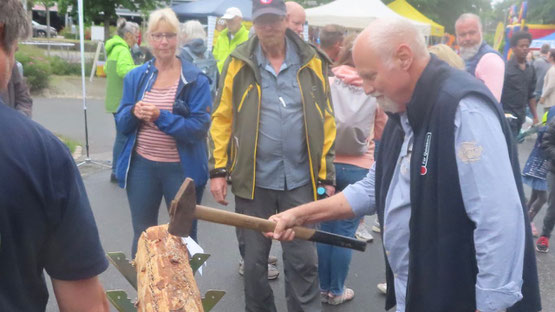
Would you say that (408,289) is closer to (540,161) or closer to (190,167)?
(190,167)

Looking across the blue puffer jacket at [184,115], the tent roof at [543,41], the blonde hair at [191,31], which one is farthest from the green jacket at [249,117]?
the tent roof at [543,41]

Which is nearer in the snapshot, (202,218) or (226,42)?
(202,218)

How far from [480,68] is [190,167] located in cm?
313

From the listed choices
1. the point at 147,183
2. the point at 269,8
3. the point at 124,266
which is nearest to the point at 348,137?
the point at 269,8

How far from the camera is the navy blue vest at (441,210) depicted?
1.95m

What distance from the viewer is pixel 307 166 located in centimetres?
354

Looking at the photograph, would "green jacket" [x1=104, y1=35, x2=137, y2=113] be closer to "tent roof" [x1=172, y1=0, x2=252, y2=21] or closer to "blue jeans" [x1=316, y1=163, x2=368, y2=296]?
"blue jeans" [x1=316, y1=163, x2=368, y2=296]

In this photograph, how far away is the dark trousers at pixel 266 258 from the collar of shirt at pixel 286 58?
76 cm

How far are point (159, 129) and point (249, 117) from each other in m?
0.67

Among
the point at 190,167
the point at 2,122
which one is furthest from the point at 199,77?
the point at 2,122

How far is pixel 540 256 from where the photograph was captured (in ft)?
18.1

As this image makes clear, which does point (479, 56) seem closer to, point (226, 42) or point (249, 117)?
point (249, 117)

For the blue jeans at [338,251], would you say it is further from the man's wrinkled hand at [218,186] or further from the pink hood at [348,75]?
the man's wrinkled hand at [218,186]

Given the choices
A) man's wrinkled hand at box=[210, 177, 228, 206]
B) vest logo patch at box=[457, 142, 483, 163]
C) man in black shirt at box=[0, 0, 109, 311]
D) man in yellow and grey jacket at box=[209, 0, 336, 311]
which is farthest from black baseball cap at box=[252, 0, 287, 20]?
man in black shirt at box=[0, 0, 109, 311]
